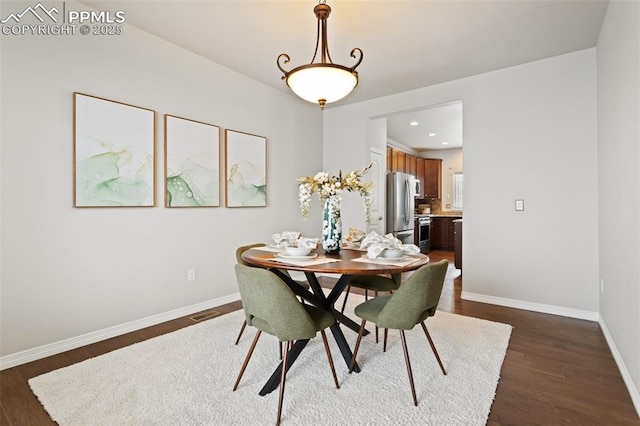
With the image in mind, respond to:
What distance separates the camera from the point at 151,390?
1895 millimetres

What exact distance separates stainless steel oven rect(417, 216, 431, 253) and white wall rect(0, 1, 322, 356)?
4.68m

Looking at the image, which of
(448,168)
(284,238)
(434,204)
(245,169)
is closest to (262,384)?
(284,238)

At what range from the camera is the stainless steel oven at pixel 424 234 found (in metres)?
7.41

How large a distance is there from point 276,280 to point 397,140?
6548 mm

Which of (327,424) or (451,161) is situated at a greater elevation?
(451,161)

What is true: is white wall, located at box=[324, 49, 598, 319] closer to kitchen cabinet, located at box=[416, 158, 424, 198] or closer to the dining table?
the dining table

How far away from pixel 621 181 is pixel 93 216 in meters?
3.77

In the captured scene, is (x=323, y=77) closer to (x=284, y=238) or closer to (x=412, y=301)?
(x=284, y=238)

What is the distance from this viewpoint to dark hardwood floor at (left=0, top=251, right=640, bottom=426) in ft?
5.56

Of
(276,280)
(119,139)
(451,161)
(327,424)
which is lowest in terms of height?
(327,424)

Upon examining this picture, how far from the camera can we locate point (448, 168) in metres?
8.71

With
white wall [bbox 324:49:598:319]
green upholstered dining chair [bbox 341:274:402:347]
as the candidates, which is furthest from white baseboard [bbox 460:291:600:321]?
green upholstered dining chair [bbox 341:274:402:347]

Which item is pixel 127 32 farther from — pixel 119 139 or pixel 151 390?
pixel 151 390

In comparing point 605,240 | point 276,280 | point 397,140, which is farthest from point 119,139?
point 397,140
